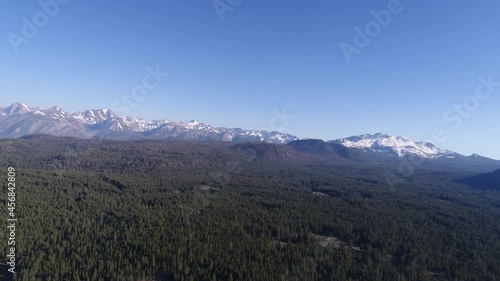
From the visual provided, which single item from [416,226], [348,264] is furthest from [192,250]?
[416,226]

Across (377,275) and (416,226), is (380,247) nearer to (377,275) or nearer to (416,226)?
(377,275)

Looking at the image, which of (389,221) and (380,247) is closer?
(380,247)

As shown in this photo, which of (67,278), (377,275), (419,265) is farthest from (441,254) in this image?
(67,278)

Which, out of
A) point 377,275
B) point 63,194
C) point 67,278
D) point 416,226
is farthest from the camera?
point 63,194

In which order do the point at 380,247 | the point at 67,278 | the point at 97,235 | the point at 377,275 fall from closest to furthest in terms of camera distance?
the point at 67,278 → the point at 377,275 → the point at 97,235 → the point at 380,247

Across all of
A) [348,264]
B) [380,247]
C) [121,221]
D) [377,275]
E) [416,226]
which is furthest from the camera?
[416,226]

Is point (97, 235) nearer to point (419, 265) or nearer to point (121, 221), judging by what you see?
point (121, 221)

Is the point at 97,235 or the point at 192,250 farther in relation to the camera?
the point at 97,235

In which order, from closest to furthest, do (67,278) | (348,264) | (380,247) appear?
(67,278), (348,264), (380,247)
